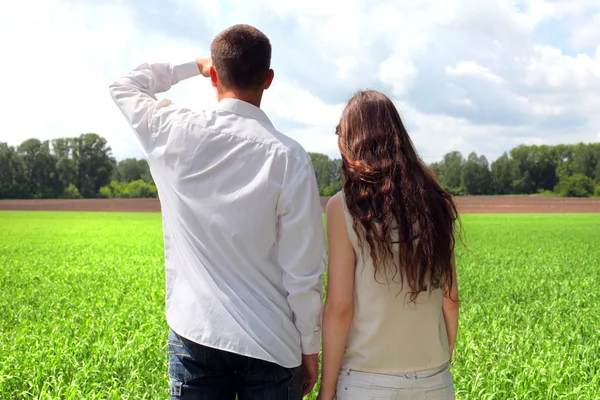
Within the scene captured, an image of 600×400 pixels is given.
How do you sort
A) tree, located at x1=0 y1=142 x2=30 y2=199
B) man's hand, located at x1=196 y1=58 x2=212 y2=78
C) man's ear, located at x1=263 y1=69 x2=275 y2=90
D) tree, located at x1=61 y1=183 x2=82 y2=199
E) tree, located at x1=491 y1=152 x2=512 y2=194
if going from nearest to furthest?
man's ear, located at x1=263 y1=69 x2=275 y2=90
man's hand, located at x1=196 y1=58 x2=212 y2=78
tree, located at x1=0 y1=142 x2=30 y2=199
tree, located at x1=61 y1=183 x2=82 y2=199
tree, located at x1=491 y1=152 x2=512 y2=194

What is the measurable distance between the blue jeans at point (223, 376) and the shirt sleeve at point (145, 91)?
2.91 ft

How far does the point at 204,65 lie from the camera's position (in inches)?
106

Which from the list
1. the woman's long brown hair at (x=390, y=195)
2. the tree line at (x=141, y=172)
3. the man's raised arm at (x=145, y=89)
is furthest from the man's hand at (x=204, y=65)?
the tree line at (x=141, y=172)

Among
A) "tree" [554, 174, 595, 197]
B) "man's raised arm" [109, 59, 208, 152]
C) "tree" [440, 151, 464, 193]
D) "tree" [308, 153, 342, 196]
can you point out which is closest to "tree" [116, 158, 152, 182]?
"tree" [308, 153, 342, 196]

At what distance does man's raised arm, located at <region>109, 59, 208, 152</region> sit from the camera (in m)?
2.51

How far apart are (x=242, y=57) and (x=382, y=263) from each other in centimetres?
99

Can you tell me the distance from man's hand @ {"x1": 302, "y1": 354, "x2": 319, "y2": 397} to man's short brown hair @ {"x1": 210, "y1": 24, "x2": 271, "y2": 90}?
1128 mm

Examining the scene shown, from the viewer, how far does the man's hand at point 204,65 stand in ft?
8.77

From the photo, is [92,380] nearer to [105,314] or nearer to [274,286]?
[105,314]

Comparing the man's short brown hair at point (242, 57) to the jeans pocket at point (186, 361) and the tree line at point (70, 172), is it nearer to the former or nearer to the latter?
the jeans pocket at point (186, 361)

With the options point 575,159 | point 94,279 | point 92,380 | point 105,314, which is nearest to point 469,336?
point 92,380

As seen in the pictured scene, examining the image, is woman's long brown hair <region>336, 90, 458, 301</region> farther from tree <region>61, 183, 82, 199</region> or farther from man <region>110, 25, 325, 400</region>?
tree <region>61, 183, 82, 199</region>

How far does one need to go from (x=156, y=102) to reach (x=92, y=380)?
388 cm

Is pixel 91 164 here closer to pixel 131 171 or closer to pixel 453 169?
pixel 131 171
